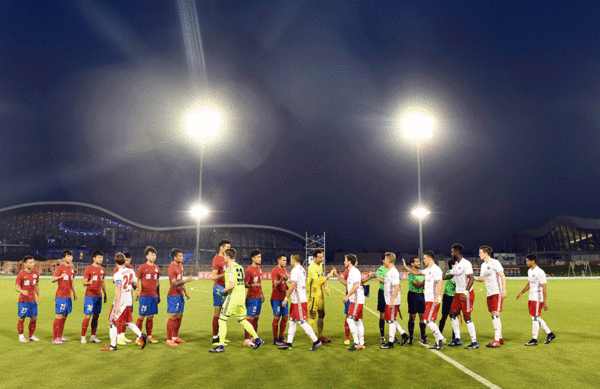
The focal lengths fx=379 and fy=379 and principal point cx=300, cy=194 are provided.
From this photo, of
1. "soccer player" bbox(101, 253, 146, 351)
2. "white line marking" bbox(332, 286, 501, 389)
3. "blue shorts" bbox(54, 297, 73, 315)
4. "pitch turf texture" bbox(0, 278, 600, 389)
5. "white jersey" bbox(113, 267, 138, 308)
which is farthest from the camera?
"blue shorts" bbox(54, 297, 73, 315)

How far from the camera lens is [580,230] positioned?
9769 centimetres

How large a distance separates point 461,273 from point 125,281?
738 cm

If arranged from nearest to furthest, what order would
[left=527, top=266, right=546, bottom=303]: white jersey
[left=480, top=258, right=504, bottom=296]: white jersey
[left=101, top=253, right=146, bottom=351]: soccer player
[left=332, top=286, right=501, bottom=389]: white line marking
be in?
[left=332, top=286, right=501, bottom=389]: white line marking → [left=101, top=253, right=146, bottom=351]: soccer player → [left=480, top=258, right=504, bottom=296]: white jersey → [left=527, top=266, right=546, bottom=303]: white jersey

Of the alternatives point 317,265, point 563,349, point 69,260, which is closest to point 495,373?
Answer: point 563,349

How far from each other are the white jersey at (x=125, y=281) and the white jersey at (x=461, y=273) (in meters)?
7.19

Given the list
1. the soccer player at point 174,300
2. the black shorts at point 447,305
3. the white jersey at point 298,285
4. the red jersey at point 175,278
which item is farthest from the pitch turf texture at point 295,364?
the red jersey at point 175,278

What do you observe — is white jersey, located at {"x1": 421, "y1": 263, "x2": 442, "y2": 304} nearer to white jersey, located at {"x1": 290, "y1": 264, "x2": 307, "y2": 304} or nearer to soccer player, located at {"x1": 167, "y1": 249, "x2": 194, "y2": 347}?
white jersey, located at {"x1": 290, "y1": 264, "x2": 307, "y2": 304}

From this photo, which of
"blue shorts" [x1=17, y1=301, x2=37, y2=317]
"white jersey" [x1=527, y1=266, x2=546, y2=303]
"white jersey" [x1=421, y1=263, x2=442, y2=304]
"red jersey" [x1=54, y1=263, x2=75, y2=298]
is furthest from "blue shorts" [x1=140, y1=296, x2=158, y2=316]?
"white jersey" [x1=527, y1=266, x2=546, y2=303]

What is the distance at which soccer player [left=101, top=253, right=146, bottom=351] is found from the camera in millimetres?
7931

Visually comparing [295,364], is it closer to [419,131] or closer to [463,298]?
[463,298]

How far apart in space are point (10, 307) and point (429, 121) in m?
24.5

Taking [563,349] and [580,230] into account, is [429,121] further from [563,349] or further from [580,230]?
[580,230]

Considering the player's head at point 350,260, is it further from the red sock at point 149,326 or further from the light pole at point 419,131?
the light pole at point 419,131

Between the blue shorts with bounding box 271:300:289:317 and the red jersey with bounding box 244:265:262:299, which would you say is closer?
the red jersey with bounding box 244:265:262:299
